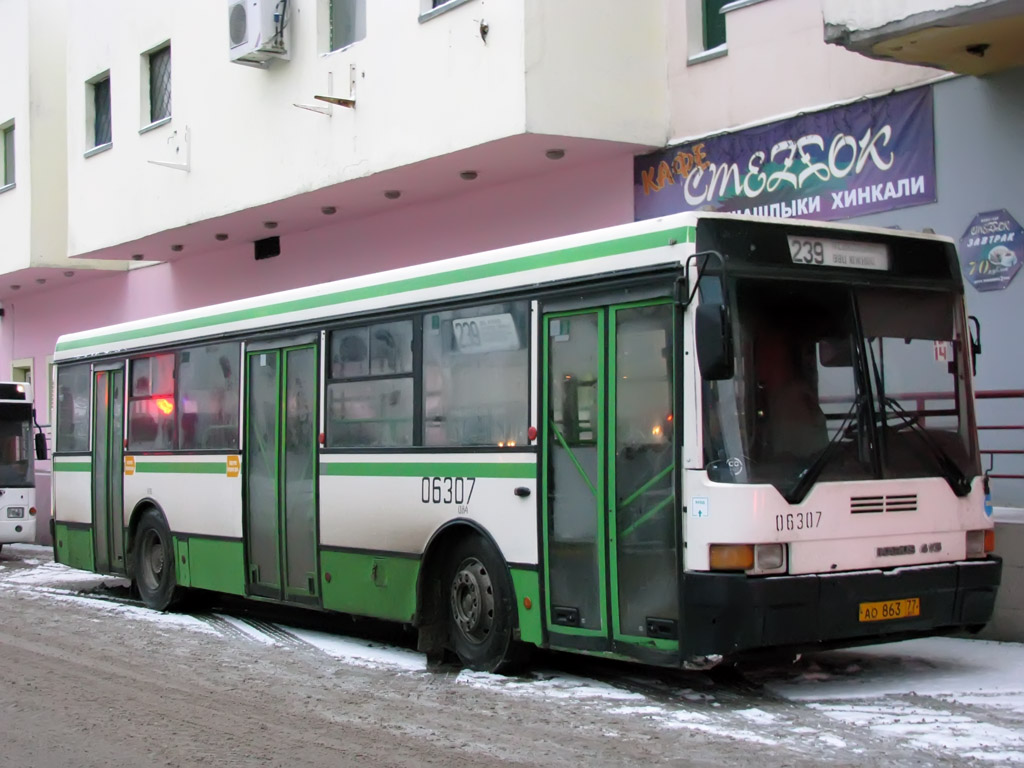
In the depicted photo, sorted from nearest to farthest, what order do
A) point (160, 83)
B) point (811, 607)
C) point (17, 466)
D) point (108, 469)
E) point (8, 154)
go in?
point (811, 607), point (108, 469), point (17, 466), point (160, 83), point (8, 154)

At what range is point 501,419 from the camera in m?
9.30

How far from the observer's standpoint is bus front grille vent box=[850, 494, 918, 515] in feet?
26.4

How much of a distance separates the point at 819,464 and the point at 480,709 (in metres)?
2.49

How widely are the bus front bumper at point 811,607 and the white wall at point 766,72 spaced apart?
5847 mm

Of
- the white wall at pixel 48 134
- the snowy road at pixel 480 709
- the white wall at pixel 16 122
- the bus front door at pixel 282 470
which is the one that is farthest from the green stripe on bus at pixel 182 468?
the white wall at pixel 16 122

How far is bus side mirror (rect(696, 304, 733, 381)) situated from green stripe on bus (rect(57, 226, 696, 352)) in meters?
0.60

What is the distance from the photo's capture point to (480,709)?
8227 mm

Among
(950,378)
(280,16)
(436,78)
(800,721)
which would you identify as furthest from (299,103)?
(800,721)

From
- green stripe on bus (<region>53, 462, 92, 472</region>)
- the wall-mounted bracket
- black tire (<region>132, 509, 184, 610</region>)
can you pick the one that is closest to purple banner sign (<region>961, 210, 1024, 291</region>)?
black tire (<region>132, 509, 184, 610</region>)

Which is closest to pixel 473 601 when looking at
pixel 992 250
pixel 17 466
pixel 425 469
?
pixel 425 469

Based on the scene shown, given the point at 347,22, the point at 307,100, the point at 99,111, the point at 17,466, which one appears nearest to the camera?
the point at 347,22

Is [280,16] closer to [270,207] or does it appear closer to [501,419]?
[270,207]

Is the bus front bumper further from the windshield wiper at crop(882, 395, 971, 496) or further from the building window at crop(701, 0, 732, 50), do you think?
the building window at crop(701, 0, 732, 50)

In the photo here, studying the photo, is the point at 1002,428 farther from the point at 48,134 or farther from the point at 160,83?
the point at 48,134
